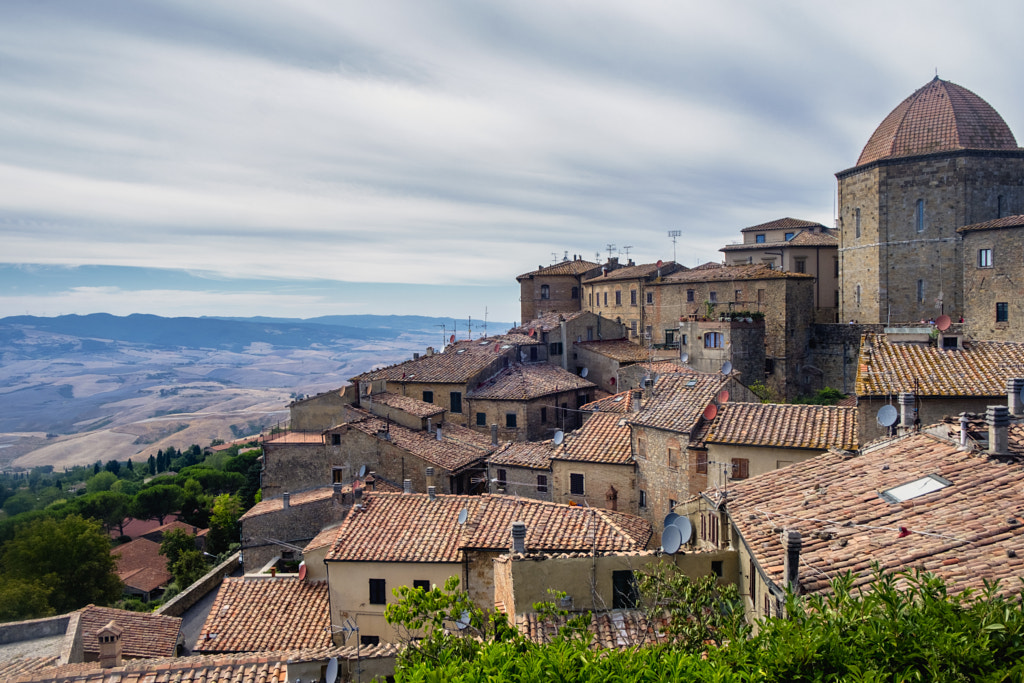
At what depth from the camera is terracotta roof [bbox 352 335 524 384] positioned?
139 feet

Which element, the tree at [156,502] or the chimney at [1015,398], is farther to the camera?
the tree at [156,502]

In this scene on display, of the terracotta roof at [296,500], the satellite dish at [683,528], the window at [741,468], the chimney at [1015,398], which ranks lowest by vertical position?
Result: the terracotta roof at [296,500]

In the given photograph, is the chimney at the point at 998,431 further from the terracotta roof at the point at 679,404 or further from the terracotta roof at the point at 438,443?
the terracotta roof at the point at 438,443

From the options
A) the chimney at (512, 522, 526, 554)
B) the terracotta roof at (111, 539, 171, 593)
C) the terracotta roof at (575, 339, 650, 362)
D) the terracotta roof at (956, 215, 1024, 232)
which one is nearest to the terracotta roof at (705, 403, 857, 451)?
the chimney at (512, 522, 526, 554)

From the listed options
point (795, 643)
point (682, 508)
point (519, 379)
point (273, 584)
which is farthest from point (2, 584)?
point (795, 643)

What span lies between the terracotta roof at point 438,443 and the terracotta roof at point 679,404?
407 inches

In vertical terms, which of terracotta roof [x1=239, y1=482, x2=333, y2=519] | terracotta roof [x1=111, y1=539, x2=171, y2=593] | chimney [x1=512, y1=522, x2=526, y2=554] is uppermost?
chimney [x1=512, y1=522, x2=526, y2=554]

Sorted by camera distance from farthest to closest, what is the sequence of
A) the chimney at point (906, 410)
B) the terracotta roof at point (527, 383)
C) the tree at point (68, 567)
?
the tree at point (68, 567), the terracotta roof at point (527, 383), the chimney at point (906, 410)

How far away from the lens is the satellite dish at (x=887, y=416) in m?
17.3

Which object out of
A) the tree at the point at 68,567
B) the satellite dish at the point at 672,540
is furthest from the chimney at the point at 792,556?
the tree at the point at 68,567

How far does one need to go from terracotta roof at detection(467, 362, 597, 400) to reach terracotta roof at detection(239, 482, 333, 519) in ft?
35.9

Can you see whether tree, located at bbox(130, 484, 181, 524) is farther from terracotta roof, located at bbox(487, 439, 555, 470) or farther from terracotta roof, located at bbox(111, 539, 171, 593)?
Result: terracotta roof, located at bbox(487, 439, 555, 470)

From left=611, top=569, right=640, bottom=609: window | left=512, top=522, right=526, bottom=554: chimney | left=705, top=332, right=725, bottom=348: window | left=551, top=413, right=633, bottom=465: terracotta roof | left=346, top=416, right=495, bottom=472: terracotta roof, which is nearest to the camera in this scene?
left=611, top=569, right=640, bottom=609: window

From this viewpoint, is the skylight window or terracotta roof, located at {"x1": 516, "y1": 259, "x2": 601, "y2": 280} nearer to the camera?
the skylight window
